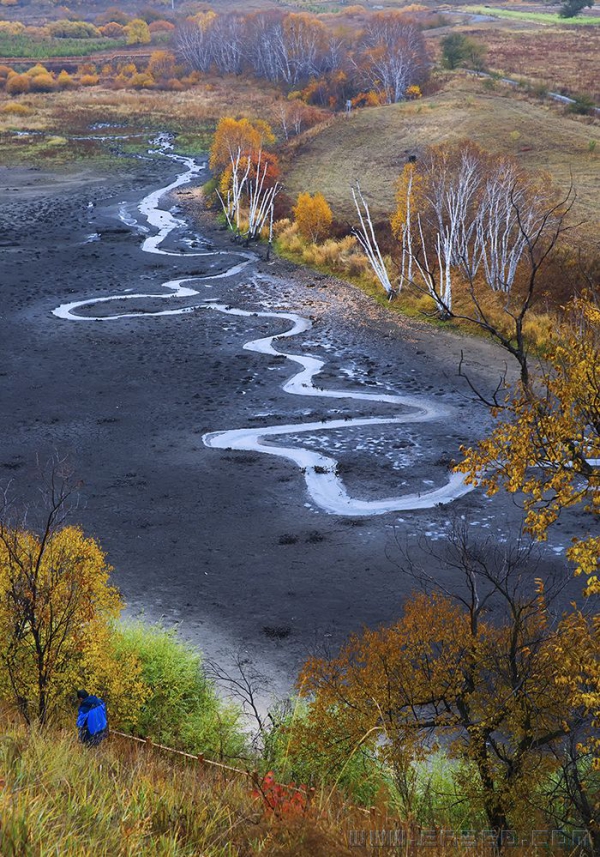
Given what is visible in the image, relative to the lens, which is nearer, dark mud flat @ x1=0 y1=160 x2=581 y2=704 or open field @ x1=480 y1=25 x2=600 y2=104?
dark mud flat @ x1=0 y1=160 x2=581 y2=704

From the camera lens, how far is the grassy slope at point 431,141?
66.7 meters

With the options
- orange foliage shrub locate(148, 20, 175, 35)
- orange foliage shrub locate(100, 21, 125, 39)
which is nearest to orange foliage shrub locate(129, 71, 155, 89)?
orange foliage shrub locate(148, 20, 175, 35)

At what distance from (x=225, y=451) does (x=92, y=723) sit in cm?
1733

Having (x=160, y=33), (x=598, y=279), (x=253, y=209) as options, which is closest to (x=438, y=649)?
(x=598, y=279)

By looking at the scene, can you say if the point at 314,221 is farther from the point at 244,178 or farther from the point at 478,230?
the point at 478,230

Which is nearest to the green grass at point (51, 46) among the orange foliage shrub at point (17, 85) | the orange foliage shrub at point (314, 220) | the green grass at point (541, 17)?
the orange foliage shrub at point (17, 85)

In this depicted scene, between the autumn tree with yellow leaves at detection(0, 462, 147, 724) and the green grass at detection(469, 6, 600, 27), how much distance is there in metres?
148

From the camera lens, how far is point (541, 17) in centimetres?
14838

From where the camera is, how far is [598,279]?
140 ft

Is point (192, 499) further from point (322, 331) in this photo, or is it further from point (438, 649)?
point (322, 331)

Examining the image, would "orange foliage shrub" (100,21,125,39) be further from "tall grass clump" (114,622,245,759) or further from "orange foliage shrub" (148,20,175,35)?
"tall grass clump" (114,622,245,759)

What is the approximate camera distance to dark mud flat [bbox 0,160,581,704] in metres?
→ 21.2

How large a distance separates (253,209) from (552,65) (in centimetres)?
6598

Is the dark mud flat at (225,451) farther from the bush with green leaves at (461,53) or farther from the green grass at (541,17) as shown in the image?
the green grass at (541,17)
